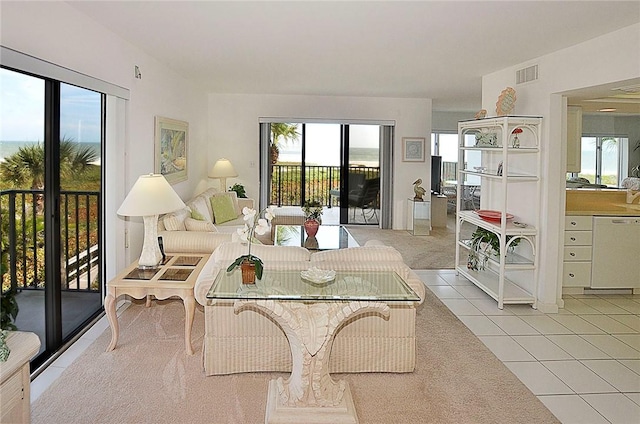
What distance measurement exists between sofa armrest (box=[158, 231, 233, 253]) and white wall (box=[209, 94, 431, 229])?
4.75 meters

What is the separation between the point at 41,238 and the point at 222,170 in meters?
5.15

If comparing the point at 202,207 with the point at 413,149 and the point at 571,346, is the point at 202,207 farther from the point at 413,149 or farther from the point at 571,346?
the point at 413,149

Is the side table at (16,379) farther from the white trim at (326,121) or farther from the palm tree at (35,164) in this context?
the white trim at (326,121)

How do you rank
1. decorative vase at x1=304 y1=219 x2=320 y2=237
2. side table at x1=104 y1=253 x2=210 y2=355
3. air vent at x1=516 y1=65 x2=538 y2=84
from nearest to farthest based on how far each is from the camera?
side table at x1=104 y1=253 x2=210 y2=355, air vent at x1=516 y1=65 x2=538 y2=84, decorative vase at x1=304 y1=219 x2=320 y2=237

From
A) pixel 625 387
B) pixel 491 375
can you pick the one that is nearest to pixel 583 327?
pixel 625 387

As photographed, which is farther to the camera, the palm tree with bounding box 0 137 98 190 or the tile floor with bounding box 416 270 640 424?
the palm tree with bounding box 0 137 98 190

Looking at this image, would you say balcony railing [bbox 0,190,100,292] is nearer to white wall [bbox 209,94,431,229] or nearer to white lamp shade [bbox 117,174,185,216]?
white lamp shade [bbox 117,174,185,216]

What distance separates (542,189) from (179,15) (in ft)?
11.8

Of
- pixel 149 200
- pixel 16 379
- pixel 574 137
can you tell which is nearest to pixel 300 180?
pixel 574 137

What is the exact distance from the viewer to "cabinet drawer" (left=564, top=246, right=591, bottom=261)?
554cm

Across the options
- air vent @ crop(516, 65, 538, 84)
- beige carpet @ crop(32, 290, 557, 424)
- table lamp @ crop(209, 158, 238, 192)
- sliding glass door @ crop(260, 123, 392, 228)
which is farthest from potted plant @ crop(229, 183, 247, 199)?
beige carpet @ crop(32, 290, 557, 424)

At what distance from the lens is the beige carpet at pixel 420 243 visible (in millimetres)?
7133

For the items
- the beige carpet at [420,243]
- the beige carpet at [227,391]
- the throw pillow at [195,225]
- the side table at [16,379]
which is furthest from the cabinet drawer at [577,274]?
the side table at [16,379]

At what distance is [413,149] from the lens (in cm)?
987
